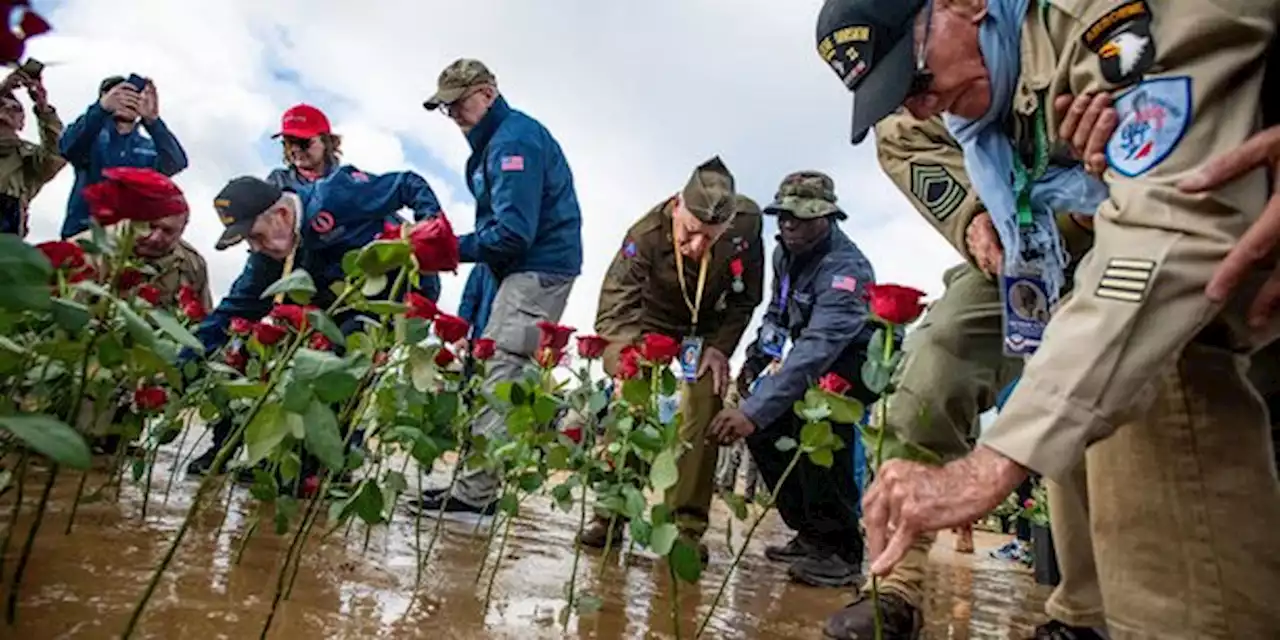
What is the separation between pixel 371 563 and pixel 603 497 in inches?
35.2

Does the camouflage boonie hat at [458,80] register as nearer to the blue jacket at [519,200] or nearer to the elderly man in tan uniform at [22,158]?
the blue jacket at [519,200]

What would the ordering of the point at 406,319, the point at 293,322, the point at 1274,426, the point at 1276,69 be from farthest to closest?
1. the point at 293,322
2. the point at 406,319
3. the point at 1274,426
4. the point at 1276,69

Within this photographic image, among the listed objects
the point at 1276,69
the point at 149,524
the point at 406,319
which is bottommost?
the point at 149,524

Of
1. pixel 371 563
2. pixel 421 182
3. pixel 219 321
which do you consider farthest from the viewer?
pixel 421 182

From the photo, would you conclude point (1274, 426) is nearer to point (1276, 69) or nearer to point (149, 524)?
point (1276, 69)

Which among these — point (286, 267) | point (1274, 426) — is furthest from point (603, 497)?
point (286, 267)

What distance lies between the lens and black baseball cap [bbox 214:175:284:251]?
3.34m

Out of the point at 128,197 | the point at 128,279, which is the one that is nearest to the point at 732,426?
the point at 128,279

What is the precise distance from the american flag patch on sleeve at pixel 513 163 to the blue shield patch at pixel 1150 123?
2930mm

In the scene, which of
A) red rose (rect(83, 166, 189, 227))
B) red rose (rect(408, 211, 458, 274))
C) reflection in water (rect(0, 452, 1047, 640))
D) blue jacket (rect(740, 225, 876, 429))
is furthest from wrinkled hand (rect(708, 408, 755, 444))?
red rose (rect(83, 166, 189, 227))

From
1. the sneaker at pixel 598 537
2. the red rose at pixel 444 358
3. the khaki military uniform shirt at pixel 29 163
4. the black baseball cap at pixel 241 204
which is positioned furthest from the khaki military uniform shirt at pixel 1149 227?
the khaki military uniform shirt at pixel 29 163

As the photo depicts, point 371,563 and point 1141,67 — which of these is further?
point 371,563

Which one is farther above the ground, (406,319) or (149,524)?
(406,319)

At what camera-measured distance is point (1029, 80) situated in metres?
1.61
